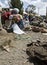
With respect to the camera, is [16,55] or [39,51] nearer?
[39,51]

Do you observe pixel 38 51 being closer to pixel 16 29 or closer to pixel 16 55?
pixel 16 55

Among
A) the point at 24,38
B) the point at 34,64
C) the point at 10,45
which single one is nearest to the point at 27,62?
the point at 34,64

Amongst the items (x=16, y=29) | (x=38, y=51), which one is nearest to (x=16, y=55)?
(x=38, y=51)

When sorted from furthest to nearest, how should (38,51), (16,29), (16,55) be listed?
(16,29) → (16,55) → (38,51)

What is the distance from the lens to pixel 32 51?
26.9ft

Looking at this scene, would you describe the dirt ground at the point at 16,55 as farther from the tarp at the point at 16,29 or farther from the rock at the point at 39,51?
the tarp at the point at 16,29

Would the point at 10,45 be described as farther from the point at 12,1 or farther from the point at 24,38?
the point at 12,1

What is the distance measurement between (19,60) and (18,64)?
0.32m

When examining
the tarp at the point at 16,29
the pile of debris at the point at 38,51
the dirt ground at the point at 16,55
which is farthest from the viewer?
the tarp at the point at 16,29

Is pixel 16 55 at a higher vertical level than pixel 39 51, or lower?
lower

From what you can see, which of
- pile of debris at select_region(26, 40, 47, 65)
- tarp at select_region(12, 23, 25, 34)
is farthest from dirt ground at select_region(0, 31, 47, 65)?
tarp at select_region(12, 23, 25, 34)

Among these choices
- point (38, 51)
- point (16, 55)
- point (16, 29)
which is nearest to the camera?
point (38, 51)

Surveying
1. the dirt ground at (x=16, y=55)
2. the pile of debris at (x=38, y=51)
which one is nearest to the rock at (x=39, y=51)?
the pile of debris at (x=38, y=51)

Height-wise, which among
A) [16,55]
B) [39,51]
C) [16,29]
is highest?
[39,51]
